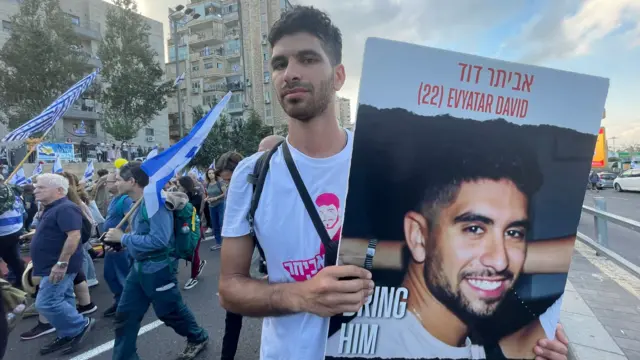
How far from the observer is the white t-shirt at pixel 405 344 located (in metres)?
0.90

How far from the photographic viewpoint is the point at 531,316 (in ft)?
3.09

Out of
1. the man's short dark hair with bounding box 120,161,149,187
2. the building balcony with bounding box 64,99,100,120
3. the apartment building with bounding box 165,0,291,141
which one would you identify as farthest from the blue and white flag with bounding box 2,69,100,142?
the apartment building with bounding box 165,0,291,141

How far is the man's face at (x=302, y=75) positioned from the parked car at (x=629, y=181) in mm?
28368

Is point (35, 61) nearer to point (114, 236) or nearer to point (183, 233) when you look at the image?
point (114, 236)

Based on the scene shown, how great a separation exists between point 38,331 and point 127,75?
83.2 ft

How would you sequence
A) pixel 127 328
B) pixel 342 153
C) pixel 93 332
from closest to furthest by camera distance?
pixel 342 153 < pixel 127 328 < pixel 93 332

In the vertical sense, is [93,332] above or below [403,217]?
below

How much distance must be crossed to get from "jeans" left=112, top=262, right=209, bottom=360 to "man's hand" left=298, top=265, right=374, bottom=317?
284 centimetres

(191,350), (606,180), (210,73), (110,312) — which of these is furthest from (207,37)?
(191,350)

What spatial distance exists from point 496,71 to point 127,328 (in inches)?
135

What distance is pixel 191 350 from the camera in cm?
348

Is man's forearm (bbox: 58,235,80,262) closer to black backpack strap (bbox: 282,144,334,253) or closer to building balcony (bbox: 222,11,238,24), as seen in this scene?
black backpack strap (bbox: 282,144,334,253)

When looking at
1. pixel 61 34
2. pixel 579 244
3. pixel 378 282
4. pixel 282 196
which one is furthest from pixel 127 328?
pixel 61 34

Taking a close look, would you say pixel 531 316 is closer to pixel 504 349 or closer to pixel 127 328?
pixel 504 349
